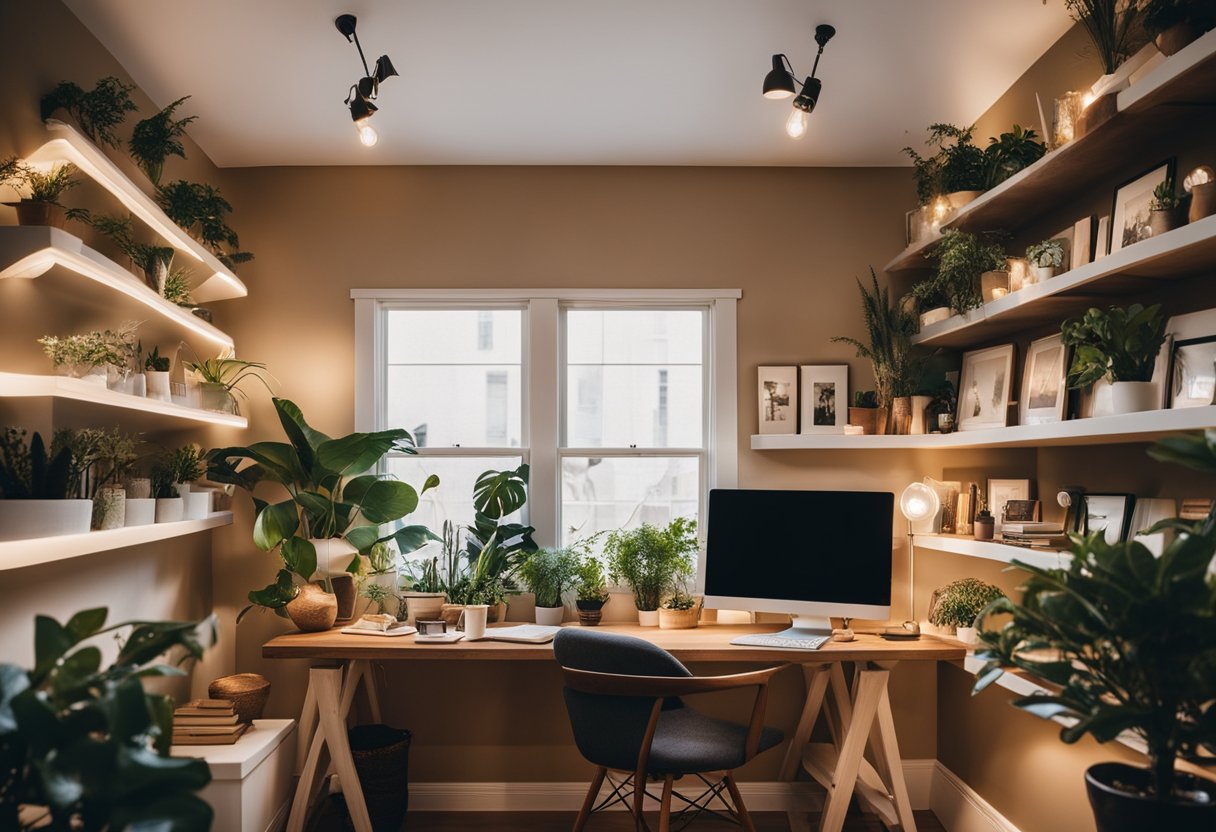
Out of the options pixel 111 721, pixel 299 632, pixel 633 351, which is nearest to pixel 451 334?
pixel 633 351

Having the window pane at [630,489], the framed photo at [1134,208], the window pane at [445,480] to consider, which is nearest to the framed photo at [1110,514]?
the framed photo at [1134,208]

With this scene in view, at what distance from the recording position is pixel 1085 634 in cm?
168

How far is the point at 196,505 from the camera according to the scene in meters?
3.21

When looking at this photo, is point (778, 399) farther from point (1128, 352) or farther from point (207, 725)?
point (207, 725)

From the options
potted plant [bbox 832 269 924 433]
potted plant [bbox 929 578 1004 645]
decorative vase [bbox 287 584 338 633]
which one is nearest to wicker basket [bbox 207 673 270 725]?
decorative vase [bbox 287 584 338 633]

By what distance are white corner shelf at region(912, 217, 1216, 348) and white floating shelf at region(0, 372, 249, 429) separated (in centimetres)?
283

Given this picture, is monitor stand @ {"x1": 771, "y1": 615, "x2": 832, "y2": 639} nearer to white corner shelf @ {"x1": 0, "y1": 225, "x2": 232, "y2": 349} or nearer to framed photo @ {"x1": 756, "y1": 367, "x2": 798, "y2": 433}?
framed photo @ {"x1": 756, "y1": 367, "x2": 798, "y2": 433}

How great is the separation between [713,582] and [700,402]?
0.90 m

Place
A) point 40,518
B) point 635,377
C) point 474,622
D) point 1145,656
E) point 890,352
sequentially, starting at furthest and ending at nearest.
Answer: point 635,377 → point 890,352 → point 474,622 → point 40,518 → point 1145,656

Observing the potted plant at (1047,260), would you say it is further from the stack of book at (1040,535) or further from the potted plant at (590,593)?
the potted plant at (590,593)

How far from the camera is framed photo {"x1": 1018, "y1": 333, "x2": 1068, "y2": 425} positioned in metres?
2.85

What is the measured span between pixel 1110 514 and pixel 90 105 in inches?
133

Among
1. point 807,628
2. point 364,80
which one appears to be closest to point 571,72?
point 364,80

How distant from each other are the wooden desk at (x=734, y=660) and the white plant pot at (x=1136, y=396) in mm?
1295
